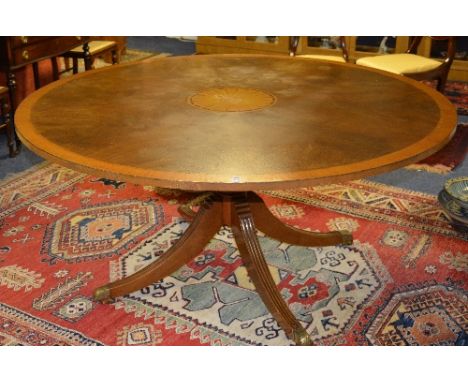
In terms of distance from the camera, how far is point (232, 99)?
205 cm

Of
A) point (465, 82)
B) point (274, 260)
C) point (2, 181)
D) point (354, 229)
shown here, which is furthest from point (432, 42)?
point (2, 181)

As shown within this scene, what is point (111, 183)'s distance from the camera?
3.16m

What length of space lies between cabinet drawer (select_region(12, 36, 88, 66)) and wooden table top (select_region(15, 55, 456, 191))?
1.14 metres

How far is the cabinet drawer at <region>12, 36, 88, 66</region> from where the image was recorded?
3.33m

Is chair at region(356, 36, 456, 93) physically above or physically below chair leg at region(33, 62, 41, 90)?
above

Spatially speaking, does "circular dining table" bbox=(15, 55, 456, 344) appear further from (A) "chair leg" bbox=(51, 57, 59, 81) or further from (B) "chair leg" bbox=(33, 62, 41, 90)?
(A) "chair leg" bbox=(51, 57, 59, 81)

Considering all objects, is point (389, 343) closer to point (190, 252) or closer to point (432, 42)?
point (190, 252)

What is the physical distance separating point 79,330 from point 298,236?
98 centimetres

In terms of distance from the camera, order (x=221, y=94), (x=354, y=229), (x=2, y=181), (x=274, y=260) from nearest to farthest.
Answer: (x=221, y=94) < (x=274, y=260) < (x=354, y=229) < (x=2, y=181)

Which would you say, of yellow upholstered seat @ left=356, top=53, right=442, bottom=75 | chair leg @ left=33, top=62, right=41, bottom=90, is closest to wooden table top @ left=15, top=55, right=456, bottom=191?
yellow upholstered seat @ left=356, top=53, right=442, bottom=75

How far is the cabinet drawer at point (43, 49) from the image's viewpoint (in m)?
3.33

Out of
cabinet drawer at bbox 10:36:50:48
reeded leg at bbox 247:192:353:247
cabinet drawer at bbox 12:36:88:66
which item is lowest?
reeded leg at bbox 247:192:353:247

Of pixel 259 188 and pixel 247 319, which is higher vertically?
pixel 259 188

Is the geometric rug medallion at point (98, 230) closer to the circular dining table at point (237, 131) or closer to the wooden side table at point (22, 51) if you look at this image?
the circular dining table at point (237, 131)
